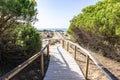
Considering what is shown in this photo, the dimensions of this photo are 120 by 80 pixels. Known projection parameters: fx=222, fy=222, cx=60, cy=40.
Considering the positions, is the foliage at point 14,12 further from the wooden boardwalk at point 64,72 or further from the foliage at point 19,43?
the wooden boardwalk at point 64,72

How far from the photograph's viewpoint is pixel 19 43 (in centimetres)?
831

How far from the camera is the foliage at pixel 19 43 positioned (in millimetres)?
8328

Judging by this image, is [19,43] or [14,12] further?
[19,43]

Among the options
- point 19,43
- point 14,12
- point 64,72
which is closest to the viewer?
point 14,12

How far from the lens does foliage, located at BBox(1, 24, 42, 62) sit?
8328 millimetres

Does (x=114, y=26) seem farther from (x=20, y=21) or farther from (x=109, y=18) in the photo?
(x=20, y=21)

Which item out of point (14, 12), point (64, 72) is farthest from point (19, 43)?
point (64, 72)

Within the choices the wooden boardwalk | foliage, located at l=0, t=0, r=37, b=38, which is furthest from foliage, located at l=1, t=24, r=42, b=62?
the wooden boardwalk

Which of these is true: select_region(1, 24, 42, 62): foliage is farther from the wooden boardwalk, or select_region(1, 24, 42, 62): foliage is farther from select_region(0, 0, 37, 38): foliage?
the wooden boardwalk

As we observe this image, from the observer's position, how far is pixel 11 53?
8.70 metres

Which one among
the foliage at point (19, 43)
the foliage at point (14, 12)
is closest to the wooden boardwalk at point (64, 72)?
the foliage at point (19, 43)

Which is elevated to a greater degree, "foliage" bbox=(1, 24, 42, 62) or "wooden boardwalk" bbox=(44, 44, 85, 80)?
"foliage" bbox=(1, 24, 42, 62)

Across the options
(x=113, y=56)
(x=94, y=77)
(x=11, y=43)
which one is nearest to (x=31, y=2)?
(x=11, y=43)

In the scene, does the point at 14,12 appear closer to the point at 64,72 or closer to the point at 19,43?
the point at 19,43
